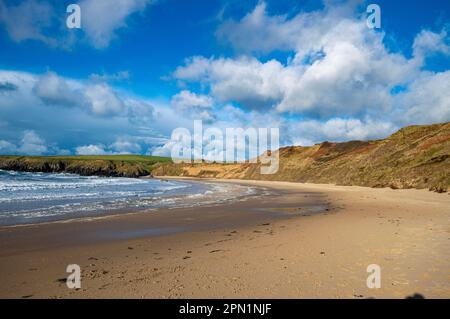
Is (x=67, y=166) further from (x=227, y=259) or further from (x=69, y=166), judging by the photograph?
(x=227, y=259)

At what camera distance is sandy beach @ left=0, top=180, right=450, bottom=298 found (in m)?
5.56

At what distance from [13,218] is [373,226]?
617 inches

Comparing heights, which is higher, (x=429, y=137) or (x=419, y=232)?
(x=429, y=137)

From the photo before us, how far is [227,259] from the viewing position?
759cm

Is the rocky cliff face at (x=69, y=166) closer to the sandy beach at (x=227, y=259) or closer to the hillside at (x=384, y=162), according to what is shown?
the hillside at (x=384, y=162)

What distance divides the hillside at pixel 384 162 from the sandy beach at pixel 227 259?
21.0 m

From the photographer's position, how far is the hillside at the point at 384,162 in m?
31.6

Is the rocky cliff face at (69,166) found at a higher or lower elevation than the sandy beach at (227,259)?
higher

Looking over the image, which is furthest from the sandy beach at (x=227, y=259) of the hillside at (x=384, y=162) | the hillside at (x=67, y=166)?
the hillside at (x=67, y=166)

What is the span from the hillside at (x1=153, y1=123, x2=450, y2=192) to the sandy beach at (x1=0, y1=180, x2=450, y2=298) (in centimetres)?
2101

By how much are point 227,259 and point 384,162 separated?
41.0 metres
